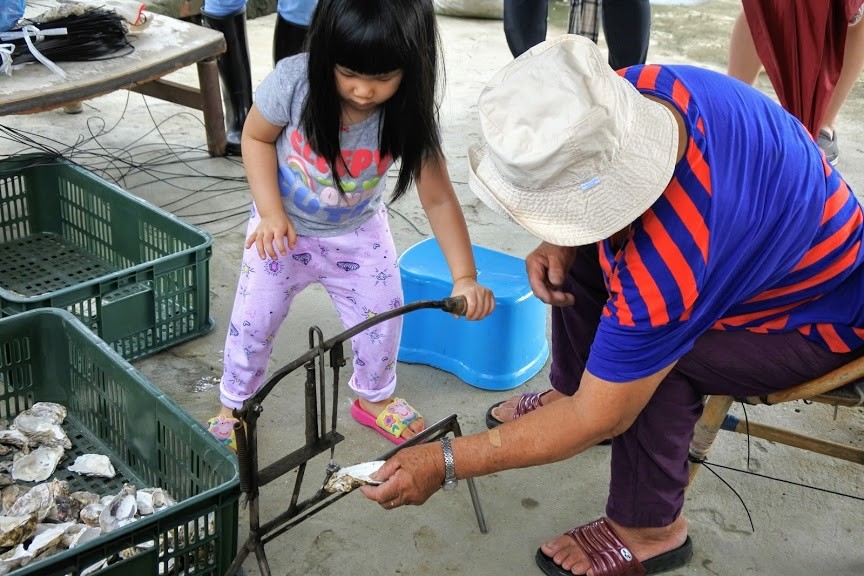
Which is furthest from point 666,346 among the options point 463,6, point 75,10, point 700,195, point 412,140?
point 463,6

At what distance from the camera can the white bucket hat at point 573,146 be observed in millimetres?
1218

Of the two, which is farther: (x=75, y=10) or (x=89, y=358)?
(x=75, y=10)

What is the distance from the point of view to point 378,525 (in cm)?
192

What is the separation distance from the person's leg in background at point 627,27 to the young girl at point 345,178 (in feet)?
5.30

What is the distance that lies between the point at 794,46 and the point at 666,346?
187 centimetres

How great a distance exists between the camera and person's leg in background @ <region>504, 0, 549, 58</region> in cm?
344

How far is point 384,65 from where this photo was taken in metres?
1.67

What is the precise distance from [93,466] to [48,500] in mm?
207

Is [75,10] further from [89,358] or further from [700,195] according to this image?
[700,195]

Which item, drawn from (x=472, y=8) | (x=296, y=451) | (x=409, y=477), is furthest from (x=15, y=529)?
(x=472, y=8)

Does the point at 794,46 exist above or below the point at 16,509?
above

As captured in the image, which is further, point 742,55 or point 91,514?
point 742,55

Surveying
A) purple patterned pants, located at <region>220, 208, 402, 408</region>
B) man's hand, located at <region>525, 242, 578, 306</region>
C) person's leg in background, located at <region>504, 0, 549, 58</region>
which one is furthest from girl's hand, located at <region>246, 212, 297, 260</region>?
person's leg in background, located at <region>504, 0, 549, 58</region>

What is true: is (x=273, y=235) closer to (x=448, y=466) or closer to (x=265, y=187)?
(x=265, y=187)
